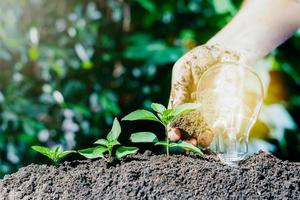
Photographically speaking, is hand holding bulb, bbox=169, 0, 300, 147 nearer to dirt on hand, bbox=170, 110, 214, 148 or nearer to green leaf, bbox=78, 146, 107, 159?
dirt on hand, bbox=170, 110, 214, 148

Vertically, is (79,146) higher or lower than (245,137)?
higher

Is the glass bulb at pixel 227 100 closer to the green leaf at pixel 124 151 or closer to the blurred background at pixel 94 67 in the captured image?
the green leaf at pixel 124 151

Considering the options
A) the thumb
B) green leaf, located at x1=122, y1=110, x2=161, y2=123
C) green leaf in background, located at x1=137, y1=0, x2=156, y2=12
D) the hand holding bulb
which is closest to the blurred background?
green leaf in background, located at x1=137, y1=0, x2=156, y2=12

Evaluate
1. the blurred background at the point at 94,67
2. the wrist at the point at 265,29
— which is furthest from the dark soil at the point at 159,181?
the blurred background at the point at 94,67

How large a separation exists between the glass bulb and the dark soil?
14 centimetres

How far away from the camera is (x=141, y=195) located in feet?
3.34

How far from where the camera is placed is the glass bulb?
1.31 meters

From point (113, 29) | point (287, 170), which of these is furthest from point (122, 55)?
point (287, 170)

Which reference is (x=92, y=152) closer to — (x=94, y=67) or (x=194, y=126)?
(x=194, y=126)

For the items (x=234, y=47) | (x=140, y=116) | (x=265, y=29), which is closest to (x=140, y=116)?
(x=140, y=116)

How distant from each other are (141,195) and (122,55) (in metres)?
1.19

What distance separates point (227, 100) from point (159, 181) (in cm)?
37

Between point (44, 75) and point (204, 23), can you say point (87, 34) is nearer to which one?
point (44, 75)

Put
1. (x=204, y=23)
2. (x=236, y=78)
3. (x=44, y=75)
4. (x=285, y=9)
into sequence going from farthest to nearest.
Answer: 1. (x=44, y=75)
2. (x=204, y=23)
3. (x=285, y=9)
4. (x=236, y=78)
